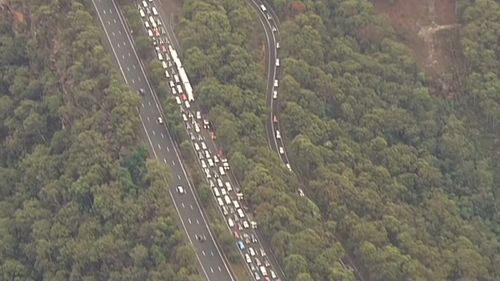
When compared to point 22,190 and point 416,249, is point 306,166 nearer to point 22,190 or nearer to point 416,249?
point 416,249

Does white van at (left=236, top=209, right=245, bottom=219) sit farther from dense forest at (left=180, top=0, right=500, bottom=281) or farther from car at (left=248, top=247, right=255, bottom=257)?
car at (left=248, top=247, right=255, bottom=257)

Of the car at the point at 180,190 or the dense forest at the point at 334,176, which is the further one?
the car at the point at 180,190

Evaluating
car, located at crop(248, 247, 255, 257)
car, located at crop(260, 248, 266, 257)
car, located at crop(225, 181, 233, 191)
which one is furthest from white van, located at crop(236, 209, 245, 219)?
car, located at crop(260, 248, 266, 257)

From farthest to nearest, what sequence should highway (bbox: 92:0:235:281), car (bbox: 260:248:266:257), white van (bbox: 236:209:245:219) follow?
white van (bbox: 236:209:245:219) < car (bbox: 260:248:266:257) < highway (bbox: 92:0:235:281)

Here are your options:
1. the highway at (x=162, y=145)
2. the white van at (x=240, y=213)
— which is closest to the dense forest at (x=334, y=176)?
the white van at (x=240, y=213)

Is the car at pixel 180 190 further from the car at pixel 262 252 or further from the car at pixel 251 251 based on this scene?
the car at pixel 262 252
